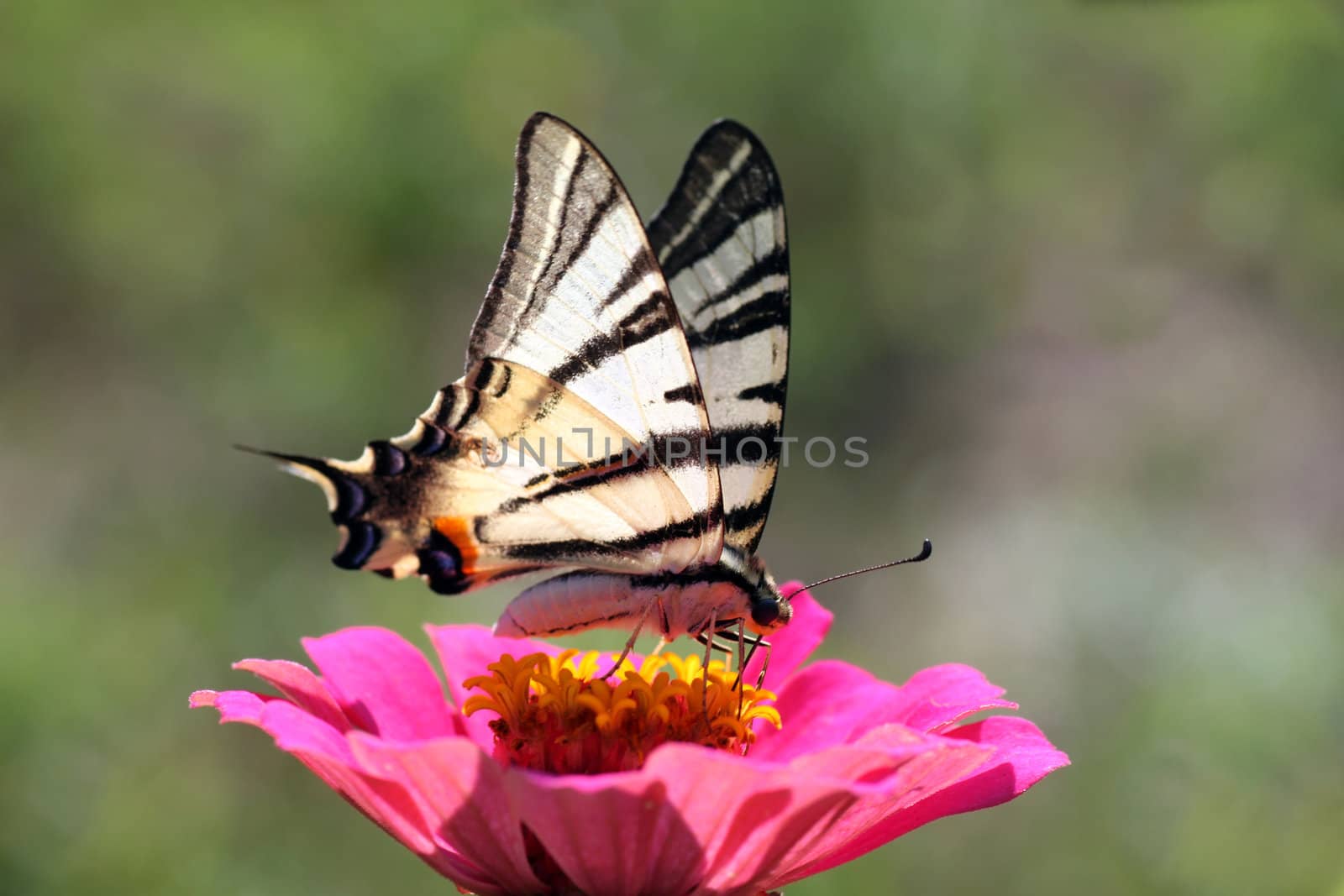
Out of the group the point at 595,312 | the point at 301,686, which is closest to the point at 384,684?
the point at 301,686

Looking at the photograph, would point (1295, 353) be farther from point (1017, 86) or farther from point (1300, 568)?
point (1017, 86)

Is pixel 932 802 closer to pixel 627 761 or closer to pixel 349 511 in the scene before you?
pixel 627 761

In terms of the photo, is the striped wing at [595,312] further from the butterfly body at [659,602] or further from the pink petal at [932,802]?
the pink petal at [932,802]

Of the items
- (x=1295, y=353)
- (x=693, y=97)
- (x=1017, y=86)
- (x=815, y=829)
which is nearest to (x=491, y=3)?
(x=693, y=97)

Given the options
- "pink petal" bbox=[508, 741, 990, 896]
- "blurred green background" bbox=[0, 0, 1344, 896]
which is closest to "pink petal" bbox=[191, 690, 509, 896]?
"pink petal" bbox=[508, 741, 990, 896]

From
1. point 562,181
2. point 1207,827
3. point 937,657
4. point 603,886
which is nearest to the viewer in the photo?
point 603,886
